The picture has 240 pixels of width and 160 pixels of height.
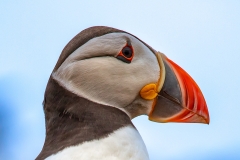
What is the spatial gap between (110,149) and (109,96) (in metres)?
0.50

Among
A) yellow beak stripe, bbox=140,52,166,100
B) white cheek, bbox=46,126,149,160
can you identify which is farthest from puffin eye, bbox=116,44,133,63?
white cheek, bbox=46,126,149,160

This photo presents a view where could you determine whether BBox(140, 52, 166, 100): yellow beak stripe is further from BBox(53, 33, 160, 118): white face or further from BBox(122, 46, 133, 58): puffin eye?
BBox(122, 46, 133, 58): puffin eye

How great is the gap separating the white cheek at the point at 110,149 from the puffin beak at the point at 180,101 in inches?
19.2

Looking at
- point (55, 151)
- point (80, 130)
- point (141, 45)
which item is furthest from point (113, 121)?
point (141, 45)

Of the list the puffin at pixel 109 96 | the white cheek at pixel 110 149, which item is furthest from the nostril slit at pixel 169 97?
the white cheek at pixel 110 149

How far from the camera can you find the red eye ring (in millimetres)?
3209

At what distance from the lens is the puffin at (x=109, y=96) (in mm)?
2848

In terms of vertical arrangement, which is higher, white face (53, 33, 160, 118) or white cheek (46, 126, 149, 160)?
white face (53, 33, 160, 118)

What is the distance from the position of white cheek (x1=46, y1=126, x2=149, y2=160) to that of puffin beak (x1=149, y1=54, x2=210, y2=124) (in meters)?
0.49

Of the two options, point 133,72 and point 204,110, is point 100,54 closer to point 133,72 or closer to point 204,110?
point 133,72

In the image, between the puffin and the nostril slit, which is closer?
the puffin

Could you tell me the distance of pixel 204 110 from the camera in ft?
10.9

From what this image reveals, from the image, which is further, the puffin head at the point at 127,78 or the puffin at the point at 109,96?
the puffin head at the point at 127,78

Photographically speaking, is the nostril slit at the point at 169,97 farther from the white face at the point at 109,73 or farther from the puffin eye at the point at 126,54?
the puffin eye at the point at 126,54
